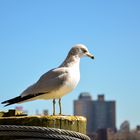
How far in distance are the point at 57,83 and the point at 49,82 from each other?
61mm

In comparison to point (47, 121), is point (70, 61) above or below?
above

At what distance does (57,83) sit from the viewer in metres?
5.02

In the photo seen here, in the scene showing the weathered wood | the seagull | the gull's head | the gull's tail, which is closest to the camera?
the weathered wood

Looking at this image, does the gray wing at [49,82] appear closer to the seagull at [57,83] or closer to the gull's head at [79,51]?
the seagull at [57,83]

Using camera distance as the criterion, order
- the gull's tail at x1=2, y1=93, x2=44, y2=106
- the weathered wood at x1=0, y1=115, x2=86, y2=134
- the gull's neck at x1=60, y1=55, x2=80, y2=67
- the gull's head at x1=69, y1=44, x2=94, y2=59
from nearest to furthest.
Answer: the weathered wood at x1=0, y1=115, x2=86, y2=134 < the gull's tail at x1=2, y1=93, x2=44, y2=106 < the gull's neck at x1=60, y1=55, x2=80, y2=67 < the gull's head at x1=69, y1=44, x2=94, y2=59

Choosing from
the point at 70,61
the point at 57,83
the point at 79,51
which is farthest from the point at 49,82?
Answer: the point at 79,51

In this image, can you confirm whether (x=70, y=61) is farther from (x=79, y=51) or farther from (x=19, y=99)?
(x=19, y=99)

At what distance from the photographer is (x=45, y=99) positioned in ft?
16.2

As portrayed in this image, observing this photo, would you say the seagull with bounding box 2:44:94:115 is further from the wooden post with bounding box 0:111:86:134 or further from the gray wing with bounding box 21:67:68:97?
the wooden post with bounding box 0:111:86:134

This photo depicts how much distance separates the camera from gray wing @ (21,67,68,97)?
4.86m

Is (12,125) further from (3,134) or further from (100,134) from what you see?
(100,134)

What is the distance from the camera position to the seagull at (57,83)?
190 inches

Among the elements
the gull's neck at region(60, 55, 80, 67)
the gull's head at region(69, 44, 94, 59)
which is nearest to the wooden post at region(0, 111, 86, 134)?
the gull's neck at region(60, 55, 80, 67)

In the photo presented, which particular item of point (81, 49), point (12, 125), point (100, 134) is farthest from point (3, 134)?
point (100, 134)
